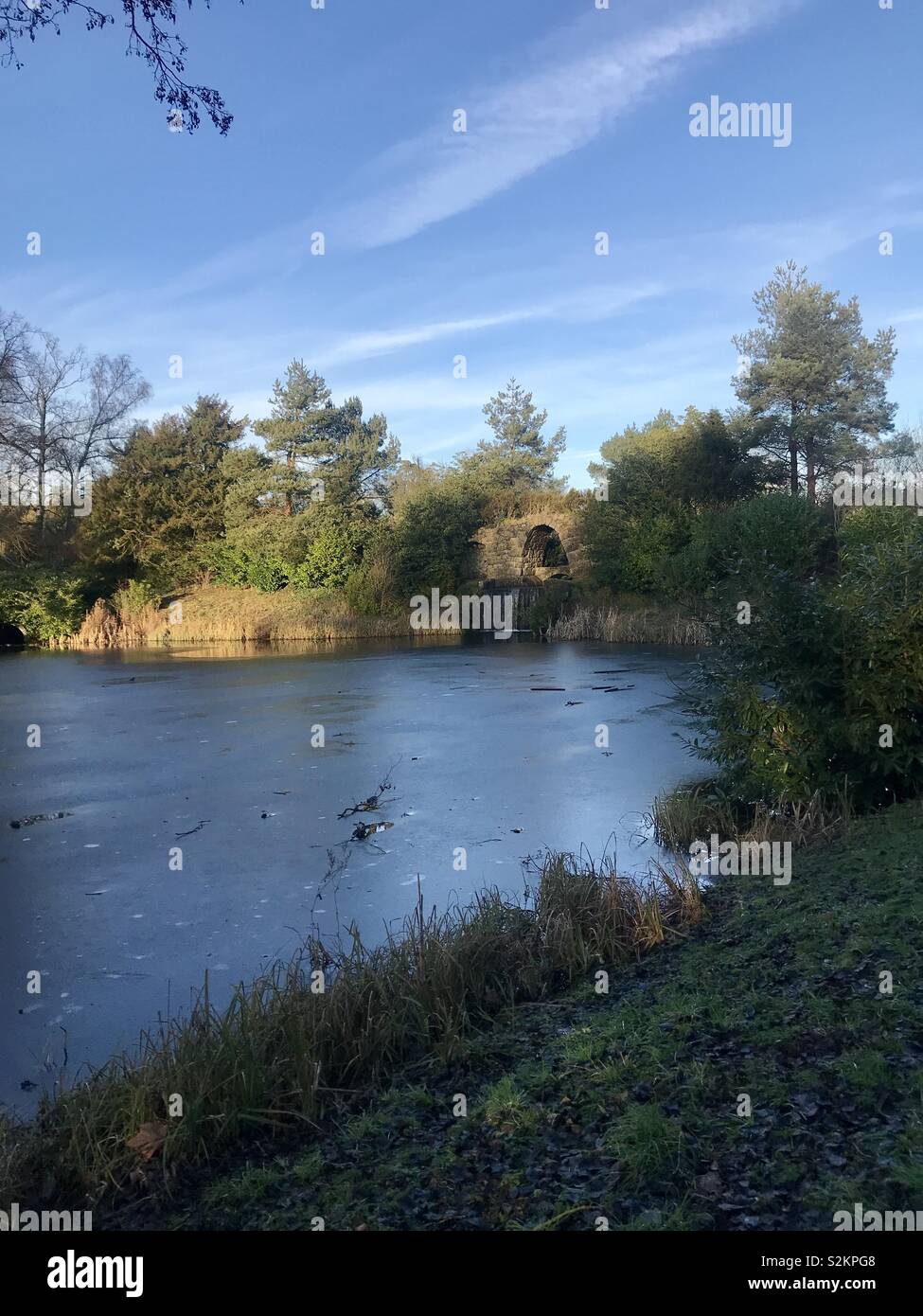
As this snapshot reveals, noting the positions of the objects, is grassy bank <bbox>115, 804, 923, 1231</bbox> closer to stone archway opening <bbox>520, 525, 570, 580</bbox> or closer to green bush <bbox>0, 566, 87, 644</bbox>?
stone archway opening <bbox>520, 525, 570, 580</bbox>

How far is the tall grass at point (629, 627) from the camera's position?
24.5m

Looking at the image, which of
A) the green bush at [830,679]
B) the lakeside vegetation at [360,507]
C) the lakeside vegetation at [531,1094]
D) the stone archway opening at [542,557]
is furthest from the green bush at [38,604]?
the lakeside vegetation at [531,1094]

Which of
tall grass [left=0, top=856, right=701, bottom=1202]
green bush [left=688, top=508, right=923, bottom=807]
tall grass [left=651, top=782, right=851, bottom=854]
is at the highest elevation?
green bush [left=688, top=508, right=923, bottom=807]

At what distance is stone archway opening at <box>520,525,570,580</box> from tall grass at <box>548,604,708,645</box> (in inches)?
178

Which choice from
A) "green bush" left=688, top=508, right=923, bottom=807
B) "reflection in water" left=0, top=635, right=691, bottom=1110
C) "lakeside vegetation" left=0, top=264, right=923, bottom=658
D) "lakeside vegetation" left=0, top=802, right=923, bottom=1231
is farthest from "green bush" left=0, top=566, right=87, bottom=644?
"lakeside vegetation" left=0, top=802, right=923, bottom=1231

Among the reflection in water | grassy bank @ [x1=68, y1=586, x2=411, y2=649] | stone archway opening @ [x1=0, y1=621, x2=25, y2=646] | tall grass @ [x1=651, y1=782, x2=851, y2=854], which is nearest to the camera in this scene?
the reflection in water

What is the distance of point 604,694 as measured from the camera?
14.6 meters

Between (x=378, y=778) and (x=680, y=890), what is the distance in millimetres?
4395

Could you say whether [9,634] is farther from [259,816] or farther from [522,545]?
[259,816]

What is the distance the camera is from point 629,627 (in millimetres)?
26078

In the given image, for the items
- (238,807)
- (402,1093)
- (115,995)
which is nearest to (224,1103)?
(402,1093)

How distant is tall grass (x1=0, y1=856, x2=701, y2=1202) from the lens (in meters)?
3.08

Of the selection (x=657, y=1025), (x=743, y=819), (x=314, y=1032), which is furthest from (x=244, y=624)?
(x=657, y=1025)
